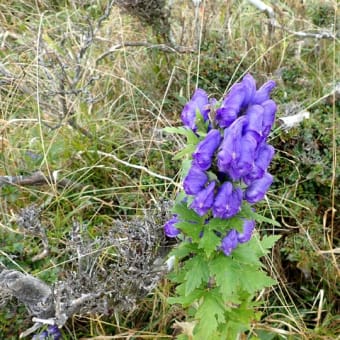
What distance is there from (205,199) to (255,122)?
0.23 metres

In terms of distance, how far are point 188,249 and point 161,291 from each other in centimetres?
81

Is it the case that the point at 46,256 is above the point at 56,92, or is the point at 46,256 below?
below

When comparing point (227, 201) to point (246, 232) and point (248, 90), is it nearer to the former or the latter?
point (246, 232)

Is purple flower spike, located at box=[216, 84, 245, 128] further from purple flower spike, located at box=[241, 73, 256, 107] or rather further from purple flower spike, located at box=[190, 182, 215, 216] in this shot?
purple flower spike, located at box=[190, 182, 215, 216]

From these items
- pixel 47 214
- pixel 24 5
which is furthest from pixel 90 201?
pixel 24 5

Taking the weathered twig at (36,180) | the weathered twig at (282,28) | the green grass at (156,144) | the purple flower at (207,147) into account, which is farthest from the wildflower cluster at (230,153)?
the weathered twig at (282,28)

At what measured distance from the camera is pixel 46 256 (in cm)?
229

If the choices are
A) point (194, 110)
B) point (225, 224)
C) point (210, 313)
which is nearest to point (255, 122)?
point (194, 110)

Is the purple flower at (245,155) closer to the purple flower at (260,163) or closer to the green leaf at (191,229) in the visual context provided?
the purple flower at (260,163)

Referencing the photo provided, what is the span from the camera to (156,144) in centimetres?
275

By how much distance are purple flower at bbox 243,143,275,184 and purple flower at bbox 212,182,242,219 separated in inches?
1.9

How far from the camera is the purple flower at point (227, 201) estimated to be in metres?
1.37

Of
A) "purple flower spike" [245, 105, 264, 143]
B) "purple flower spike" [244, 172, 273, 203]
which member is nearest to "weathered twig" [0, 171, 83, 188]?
"purple flower spike" [244, 172, 273, 203]

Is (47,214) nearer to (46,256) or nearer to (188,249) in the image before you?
(46,256)
